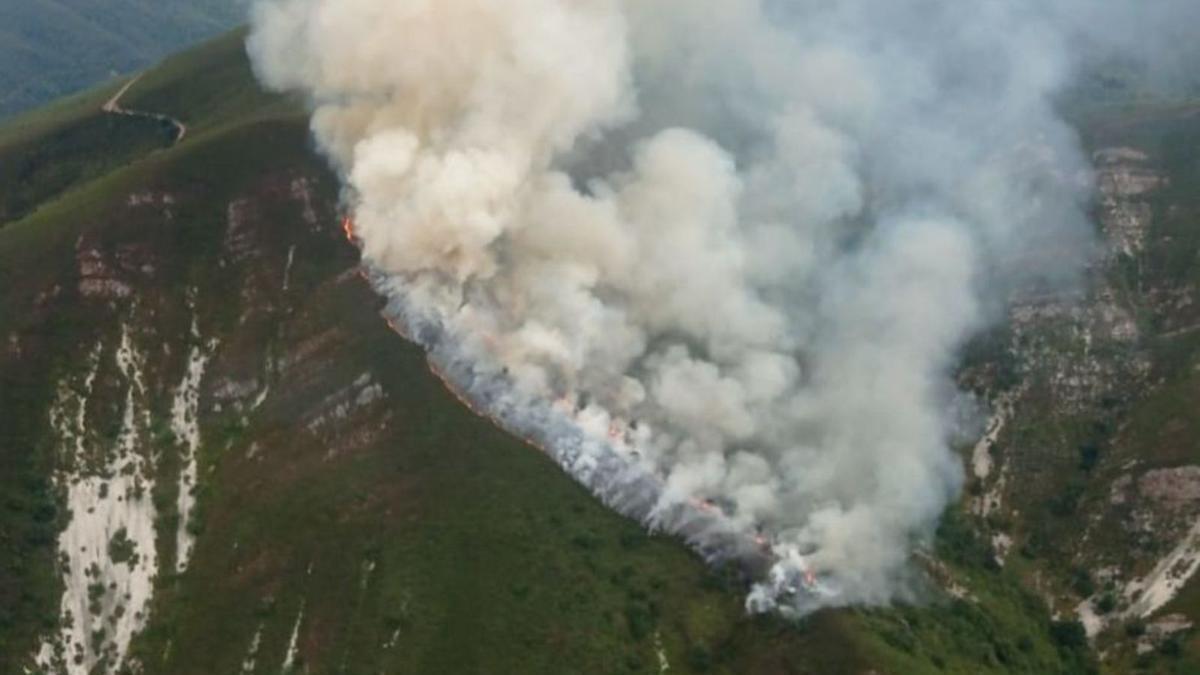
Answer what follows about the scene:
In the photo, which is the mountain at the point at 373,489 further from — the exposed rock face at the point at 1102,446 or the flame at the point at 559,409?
the flame at the point at 559,409

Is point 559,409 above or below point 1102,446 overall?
below

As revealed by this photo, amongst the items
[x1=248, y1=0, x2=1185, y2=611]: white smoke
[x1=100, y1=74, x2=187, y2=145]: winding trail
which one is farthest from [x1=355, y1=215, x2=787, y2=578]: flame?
[x1=100, y1=74, x2=187, y2=145]: winding trail

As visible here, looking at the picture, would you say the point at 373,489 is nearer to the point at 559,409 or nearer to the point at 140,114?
the point at 559,409

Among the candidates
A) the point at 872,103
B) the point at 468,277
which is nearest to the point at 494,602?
the point at 468,277

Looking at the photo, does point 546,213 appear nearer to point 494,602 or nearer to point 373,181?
point 373,181

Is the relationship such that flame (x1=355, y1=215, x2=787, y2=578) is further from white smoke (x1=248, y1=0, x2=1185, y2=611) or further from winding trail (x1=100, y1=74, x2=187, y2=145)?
winding trail (x1=100, y1=74, x2=187, y2=145)

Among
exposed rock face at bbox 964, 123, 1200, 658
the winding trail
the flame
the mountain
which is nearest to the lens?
the mountain

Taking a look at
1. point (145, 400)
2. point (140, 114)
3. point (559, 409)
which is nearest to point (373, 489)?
point (559, 409)

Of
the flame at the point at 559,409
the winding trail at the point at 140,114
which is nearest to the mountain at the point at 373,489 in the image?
the flame at the point at 559,409
